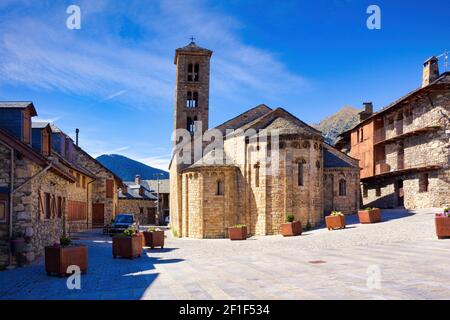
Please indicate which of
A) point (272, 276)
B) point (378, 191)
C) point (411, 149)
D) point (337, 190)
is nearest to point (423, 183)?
point (411, 149)

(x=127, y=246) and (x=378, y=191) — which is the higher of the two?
(x=378, y=191)

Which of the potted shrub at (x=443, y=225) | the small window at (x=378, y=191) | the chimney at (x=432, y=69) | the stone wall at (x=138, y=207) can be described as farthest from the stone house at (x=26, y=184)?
the stone wall at (x=138, y=207)

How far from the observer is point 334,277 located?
1038 cm

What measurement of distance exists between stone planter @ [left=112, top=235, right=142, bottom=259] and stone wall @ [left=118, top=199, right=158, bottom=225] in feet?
142

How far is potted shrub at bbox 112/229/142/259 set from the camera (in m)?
16.1

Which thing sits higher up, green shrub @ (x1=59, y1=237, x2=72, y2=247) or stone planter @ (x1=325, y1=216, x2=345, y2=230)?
green shrub @ (x1=59, y1=237, x2=72, y2=247)

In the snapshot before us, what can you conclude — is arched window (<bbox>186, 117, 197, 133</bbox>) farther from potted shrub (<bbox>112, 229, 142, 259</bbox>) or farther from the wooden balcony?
potted shrub (<bbox>112, 229, 142, 259</bbox>)

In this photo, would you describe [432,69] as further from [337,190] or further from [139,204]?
[139,204]

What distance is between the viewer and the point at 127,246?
1609cm

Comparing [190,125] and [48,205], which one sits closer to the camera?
[48,205]

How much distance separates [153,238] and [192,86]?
23659mm

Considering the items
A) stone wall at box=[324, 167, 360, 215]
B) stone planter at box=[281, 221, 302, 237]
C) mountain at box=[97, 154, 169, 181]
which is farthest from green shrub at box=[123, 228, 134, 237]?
mountain at box=[97, 154, 169, 181]

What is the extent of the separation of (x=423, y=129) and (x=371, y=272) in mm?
21343
